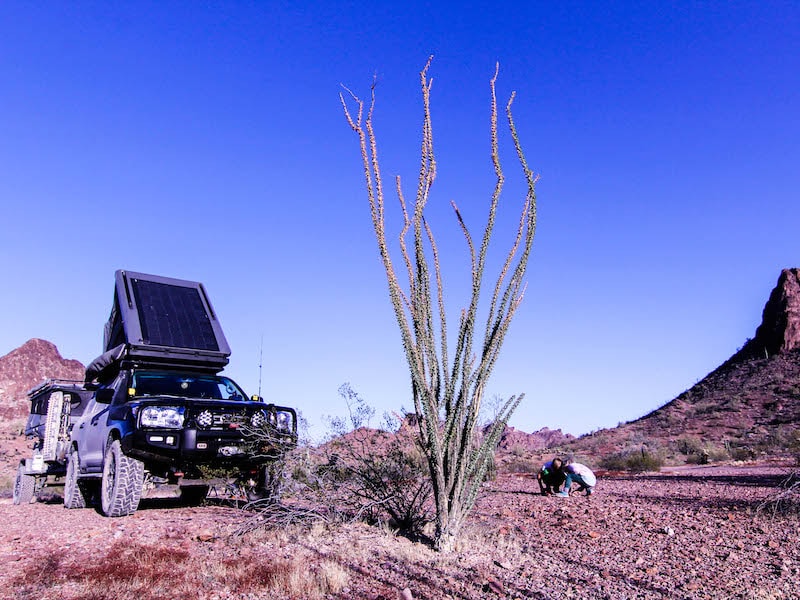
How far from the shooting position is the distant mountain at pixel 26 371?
4559cm

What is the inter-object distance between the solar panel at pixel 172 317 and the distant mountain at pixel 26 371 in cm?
3904

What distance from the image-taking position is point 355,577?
5707mm

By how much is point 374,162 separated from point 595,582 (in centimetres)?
449

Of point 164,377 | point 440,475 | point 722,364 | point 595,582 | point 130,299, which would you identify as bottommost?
point 595,582

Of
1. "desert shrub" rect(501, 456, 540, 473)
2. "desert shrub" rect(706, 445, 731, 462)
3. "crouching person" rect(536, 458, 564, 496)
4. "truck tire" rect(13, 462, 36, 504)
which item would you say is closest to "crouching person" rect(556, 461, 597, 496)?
"crouching person" rect(536, 458, 564, 496)

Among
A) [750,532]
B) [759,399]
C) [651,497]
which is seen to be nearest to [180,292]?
[651,497]

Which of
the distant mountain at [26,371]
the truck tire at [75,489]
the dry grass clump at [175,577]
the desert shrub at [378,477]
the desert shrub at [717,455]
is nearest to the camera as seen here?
the dry grass clump at [175,577]

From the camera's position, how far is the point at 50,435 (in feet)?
42.4

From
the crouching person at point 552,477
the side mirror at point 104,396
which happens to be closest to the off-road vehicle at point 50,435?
the side mirror at point 104,396

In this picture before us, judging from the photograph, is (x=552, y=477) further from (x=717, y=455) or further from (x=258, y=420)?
(x=717, y=455)

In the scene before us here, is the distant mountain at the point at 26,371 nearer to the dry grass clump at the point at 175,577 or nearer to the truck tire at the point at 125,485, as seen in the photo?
the truck tire at the point at 125,485

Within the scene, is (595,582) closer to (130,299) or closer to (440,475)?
(440,475)

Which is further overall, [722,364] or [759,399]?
[722,364]

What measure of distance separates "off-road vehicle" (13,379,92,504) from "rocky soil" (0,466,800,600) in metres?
3.96
